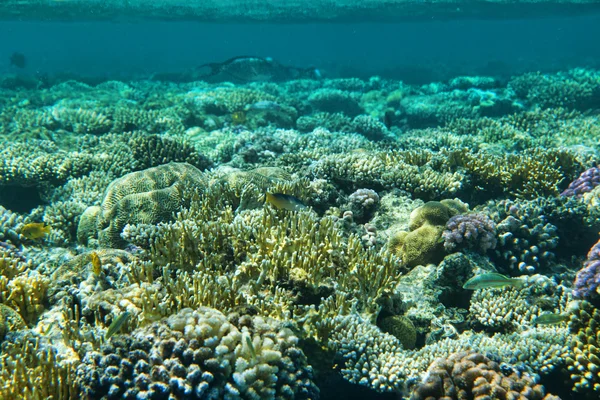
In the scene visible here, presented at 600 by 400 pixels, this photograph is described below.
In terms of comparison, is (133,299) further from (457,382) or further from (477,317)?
(477,317)

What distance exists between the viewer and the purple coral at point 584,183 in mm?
6872

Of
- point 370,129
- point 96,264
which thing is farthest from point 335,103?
point 96,264

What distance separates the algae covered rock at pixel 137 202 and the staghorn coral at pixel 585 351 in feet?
18.9

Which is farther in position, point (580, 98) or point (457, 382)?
point (580, 98)

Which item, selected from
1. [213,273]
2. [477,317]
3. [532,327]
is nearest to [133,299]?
[213,273]

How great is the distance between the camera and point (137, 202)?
6.01m

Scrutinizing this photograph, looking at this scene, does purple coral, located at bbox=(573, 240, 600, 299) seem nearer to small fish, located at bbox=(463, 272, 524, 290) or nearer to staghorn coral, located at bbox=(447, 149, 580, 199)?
small fish, located at bbox=(463, 272, 524, 290)

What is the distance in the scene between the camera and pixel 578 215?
5.92 metres

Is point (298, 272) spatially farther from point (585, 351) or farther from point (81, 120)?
point (81, 120)

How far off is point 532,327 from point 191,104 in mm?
15205

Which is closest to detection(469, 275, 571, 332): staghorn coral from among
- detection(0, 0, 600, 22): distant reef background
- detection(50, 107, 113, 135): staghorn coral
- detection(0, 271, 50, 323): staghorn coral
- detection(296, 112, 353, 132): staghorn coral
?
detection(0, 271, 50, 323): staghorn coral

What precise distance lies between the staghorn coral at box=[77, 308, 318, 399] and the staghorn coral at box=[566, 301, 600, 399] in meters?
2.77

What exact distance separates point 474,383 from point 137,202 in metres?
5.45

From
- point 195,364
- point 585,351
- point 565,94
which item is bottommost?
point 585,351
